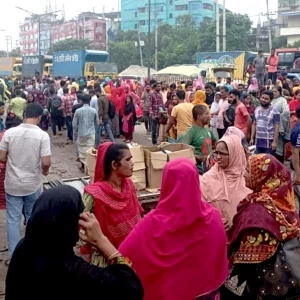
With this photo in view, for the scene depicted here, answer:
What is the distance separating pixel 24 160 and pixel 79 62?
3116cm

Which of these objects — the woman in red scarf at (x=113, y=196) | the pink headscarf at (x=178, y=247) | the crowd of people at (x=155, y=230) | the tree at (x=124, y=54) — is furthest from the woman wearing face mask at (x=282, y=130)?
the tree at (x=124, y=54)

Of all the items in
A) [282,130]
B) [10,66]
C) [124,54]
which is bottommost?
[282,130]

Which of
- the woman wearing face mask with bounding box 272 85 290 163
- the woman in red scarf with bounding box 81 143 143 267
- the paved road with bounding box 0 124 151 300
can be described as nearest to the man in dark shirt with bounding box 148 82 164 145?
the paved road with bounding box 0 124 151 300

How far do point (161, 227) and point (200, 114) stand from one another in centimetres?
312

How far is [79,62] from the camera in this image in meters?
35.1

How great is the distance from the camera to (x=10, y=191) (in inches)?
192

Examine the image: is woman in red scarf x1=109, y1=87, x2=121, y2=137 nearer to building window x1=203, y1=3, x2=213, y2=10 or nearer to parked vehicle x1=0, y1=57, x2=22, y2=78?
parked vehicle x1=0, y1=57, x2=22, y2=78

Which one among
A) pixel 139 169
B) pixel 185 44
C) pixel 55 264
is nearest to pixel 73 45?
pixel 185 44

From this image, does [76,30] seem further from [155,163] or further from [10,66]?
[155,163]

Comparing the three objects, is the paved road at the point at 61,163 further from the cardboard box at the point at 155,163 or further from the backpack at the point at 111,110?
the cardboard box at the point at 155,163

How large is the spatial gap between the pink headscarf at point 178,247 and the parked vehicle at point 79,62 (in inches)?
1257

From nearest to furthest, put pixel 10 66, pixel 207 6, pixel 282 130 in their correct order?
pixel 282 130 → pixel 10 66 → pixel 207 6

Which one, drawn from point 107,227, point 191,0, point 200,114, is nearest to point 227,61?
point 200,114

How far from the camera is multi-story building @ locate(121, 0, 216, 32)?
8350 cm
